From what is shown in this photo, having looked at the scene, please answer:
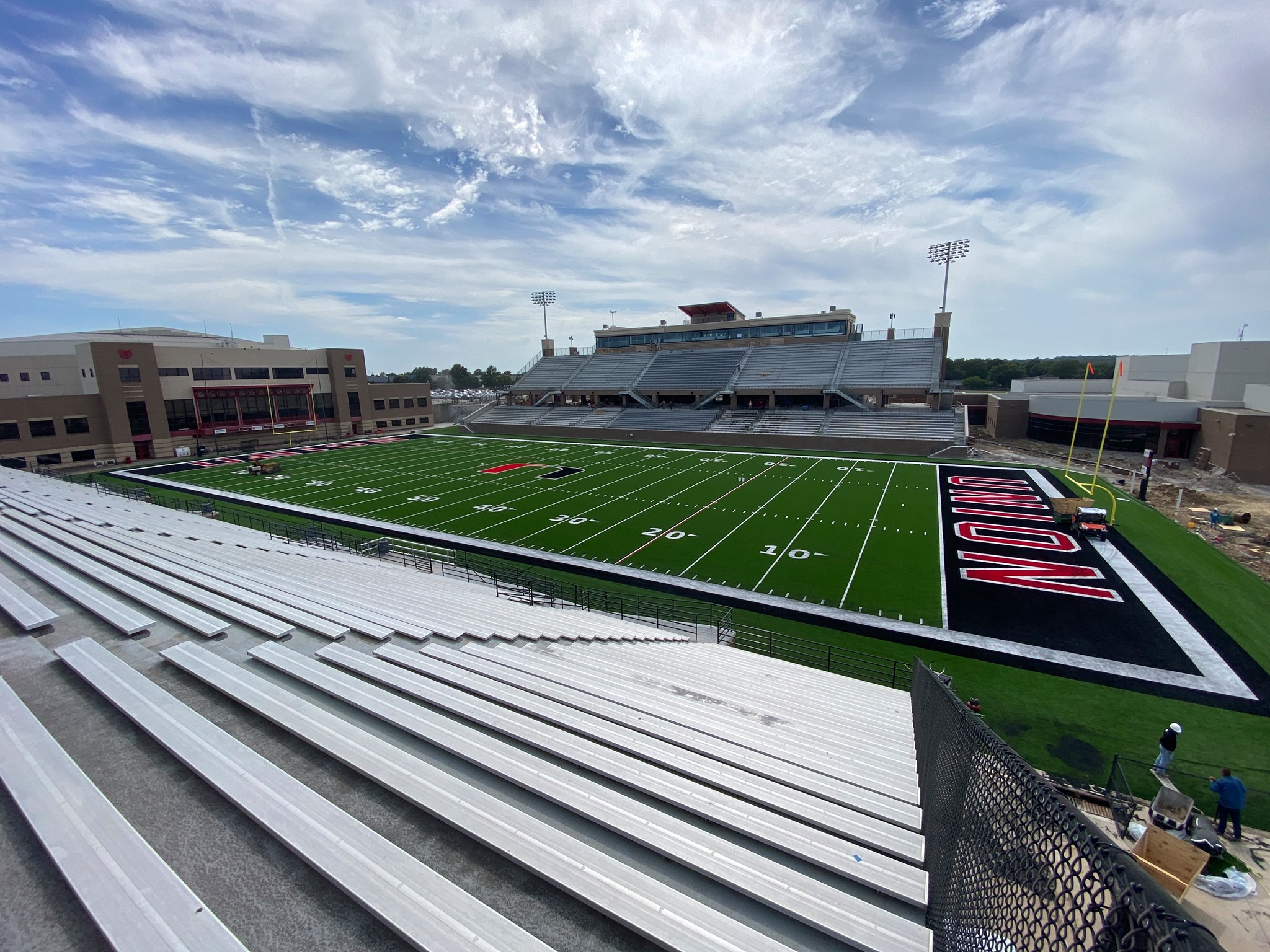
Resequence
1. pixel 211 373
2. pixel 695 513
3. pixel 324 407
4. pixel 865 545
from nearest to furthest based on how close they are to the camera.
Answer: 1. pixel 865 545
2. pixel 695 513
3. pixel 211 373
4. pixel 324 407

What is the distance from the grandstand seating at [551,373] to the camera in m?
59.9

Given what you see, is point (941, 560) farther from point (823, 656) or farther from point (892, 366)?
point (892, 366)

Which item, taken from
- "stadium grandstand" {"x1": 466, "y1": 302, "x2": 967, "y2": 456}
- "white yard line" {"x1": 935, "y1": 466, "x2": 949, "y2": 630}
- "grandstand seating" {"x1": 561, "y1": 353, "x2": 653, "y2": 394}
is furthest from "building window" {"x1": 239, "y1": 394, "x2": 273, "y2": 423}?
"white yard line" {"x1": 935, "y1": 466, "x2": 949, "y2": 630}

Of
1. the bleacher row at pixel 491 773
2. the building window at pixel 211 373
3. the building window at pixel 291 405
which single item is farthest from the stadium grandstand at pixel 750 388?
the bleacher row at pixel 491 773

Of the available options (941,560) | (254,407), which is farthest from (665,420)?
(254,407)

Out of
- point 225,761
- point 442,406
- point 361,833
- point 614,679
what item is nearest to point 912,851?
point 361,833

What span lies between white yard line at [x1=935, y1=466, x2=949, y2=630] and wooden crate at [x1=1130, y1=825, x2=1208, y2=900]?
707 cm

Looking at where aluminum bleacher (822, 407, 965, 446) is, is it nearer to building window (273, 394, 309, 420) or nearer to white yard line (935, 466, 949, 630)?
white yard line (935, 466, 949, 630)

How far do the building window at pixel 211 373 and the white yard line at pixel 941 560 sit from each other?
47588 millimetres

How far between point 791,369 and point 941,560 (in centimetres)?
3536

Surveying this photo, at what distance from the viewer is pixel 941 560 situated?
691 inches

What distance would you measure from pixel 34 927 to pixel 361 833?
1.34 metres

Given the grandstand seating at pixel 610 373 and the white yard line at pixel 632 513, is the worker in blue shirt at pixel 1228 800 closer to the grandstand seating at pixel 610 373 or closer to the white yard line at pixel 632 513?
the white yard line at pixel 632 513

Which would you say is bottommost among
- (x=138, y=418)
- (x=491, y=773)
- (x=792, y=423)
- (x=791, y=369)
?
(x=792, y=423)
